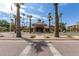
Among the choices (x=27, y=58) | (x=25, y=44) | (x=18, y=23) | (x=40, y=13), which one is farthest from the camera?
(x=18, y=23)

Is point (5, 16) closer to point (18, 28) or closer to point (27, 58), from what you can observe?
point (18, 28)

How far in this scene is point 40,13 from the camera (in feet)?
38.5

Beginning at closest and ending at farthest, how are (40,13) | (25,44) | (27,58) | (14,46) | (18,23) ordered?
(27,58) → (14,46) → (25,44) → (40,13) → (18,23)

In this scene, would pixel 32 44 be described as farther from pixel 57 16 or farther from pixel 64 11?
pixel 57 16

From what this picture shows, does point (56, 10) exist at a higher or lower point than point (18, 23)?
higher

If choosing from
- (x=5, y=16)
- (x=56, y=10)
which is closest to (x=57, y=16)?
(x=56, y=10)

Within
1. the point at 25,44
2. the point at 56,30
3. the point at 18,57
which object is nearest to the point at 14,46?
the point at 25,44

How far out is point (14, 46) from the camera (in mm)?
9742

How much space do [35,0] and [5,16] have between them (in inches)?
202

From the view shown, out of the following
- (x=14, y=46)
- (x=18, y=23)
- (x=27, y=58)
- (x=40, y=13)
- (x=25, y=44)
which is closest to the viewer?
(x=27, y=58)

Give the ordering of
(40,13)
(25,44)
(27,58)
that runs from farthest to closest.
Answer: (40,13) → (25,44) → (27,58)

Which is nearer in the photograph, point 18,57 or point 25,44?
point 18,57

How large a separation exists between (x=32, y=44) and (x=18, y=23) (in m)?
4.18

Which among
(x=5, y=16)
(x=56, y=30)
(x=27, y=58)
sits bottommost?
(x=27, y=58)
